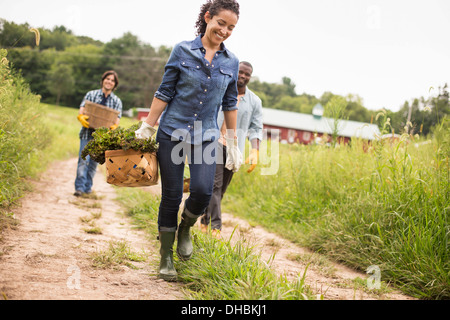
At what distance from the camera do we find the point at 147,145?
294 cm

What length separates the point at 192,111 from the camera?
9.91ft

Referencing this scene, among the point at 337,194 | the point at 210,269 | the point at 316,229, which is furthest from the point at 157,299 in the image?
the point at 337,194

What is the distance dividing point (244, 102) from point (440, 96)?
2.36 m

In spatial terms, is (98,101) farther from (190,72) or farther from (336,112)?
(190,72)

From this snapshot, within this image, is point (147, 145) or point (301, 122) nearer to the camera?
point (147, 145)

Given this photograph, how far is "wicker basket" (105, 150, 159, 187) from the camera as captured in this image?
2891mm

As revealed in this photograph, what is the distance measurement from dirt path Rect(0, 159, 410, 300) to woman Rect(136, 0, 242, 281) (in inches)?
16.7

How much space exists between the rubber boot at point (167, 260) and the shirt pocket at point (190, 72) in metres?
1.24

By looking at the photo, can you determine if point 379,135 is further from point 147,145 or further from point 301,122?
point 301,122

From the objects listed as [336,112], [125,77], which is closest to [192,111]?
[336,112]

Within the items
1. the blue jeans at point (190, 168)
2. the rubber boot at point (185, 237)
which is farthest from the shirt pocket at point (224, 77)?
the rubber boot at point (185, 237)

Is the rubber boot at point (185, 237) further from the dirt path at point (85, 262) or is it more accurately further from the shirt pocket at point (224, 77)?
the shirt pocket at point (224, 77)

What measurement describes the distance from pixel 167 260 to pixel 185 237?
252 millimetres
